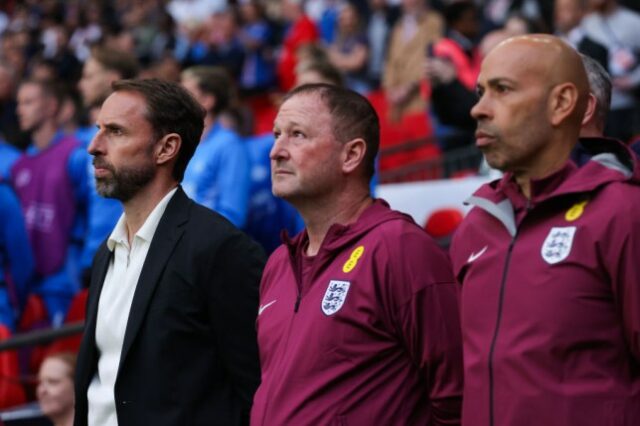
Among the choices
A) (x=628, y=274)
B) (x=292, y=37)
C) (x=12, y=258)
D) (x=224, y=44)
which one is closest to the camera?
(x=628, y=274)

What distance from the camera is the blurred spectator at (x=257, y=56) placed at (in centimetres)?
1647

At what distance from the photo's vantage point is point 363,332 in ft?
13.3

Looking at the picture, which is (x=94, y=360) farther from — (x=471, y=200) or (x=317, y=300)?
(x=471, y=200)

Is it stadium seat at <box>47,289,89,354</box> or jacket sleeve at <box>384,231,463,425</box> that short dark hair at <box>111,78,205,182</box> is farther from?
stadium seat at <box>47,289,89,354</box>

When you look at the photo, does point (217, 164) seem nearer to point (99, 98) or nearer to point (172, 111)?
point (99, 98)

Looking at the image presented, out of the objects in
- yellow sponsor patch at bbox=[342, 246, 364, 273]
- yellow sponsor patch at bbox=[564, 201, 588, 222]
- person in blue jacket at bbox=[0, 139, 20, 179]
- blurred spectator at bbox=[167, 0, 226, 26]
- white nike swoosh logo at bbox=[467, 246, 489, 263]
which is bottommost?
person in blue jacket at bbox=[0, 139, 20, 179]

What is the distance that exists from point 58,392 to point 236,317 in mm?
2296

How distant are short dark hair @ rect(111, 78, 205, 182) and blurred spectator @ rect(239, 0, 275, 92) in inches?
445

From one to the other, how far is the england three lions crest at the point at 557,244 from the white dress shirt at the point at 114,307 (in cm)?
174

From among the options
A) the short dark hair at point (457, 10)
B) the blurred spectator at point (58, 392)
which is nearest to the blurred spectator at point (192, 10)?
the short dark hair at point (457, 10)

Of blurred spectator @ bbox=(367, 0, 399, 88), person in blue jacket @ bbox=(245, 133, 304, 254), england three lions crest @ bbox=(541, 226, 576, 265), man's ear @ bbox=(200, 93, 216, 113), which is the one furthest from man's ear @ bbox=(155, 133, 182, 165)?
blurred spectator @ bbox=(367, 0, 399, 88)

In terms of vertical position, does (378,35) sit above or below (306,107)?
below

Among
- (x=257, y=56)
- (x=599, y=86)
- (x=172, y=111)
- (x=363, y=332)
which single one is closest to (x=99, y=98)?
(x=172, y=111)

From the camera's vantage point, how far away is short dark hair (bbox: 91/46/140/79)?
865 cm
